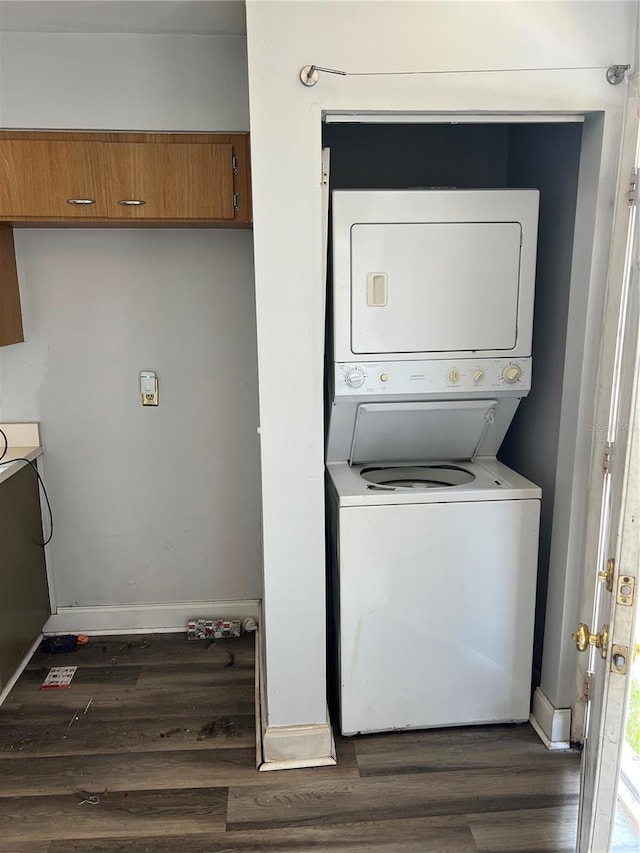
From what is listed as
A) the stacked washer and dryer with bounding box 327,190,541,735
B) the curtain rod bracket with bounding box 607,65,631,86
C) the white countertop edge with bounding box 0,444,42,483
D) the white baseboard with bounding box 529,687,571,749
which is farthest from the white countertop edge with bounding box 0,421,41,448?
the curtain rod bracket with bounding box 607,65,631,86

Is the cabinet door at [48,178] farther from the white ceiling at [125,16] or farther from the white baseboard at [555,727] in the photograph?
the white baseboard at [555,727]

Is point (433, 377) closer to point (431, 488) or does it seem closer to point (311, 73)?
point (431, 488)

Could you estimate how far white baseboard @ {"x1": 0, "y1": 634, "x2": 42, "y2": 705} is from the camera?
249 centimetres

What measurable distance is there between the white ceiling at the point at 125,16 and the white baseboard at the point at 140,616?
232 cm

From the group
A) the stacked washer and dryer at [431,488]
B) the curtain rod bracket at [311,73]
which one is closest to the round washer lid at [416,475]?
the stacked washer and dryer at [431,488]

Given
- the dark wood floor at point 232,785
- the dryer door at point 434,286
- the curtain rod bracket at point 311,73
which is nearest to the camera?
the curtain rod bracket at point 311,73

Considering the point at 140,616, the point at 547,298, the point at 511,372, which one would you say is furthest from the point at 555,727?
the point at 140,616

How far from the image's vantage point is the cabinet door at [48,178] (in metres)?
2.27

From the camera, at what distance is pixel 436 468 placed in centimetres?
249

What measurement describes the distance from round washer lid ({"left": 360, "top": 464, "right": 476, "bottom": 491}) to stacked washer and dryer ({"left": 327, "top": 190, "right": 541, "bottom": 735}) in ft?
0.28

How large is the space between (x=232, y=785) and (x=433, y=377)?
1449 millimetres

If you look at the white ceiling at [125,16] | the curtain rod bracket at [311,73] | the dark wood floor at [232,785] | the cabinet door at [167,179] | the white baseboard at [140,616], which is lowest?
the dark wood floor at [232,785]

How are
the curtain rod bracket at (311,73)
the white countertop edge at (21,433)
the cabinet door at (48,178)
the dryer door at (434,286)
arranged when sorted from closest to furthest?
the curtain rod bracket at (311,73)
the dryer door at (434,286)
the cabinet door at (48,178)
the white countertop edge at (21,433)

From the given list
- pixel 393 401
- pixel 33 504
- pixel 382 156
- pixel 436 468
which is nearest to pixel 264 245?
pixel 393 401
